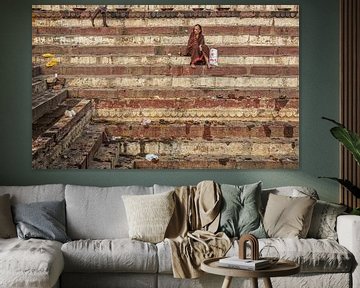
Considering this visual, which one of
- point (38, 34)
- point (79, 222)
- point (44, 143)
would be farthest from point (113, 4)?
point (79, 222)

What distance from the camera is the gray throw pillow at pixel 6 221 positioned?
694 cm

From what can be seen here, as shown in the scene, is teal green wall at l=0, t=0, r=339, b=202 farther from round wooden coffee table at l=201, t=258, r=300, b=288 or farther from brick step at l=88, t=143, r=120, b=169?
round wooden coffee table at l=201, t=258, r=300, b=288

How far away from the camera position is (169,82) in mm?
7742

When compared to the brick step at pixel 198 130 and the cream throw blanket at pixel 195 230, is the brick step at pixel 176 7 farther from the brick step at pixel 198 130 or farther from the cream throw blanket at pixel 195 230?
the cream throw blanket at pixel 195 230

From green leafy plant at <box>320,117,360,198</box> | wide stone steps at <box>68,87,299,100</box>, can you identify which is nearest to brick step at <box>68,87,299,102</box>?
wide stone steps at <box>68,87,299,100</box>

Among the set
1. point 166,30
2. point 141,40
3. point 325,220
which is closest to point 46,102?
point 141,40

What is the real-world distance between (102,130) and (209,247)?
5.43 ft

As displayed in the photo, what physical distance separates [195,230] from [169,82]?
1402 millimetres

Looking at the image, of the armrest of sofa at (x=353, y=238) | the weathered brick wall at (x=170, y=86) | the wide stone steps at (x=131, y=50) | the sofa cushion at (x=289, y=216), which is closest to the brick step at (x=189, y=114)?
the weathered brick wall at (x=170, y=86)

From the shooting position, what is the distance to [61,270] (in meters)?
6.36

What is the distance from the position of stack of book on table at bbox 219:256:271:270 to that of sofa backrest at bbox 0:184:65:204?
2.15 meters

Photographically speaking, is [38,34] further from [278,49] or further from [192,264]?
[192,264]

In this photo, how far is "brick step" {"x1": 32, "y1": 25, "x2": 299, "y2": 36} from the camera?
7.70 m

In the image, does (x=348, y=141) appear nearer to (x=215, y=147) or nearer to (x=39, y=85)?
(x=215, y=147)
